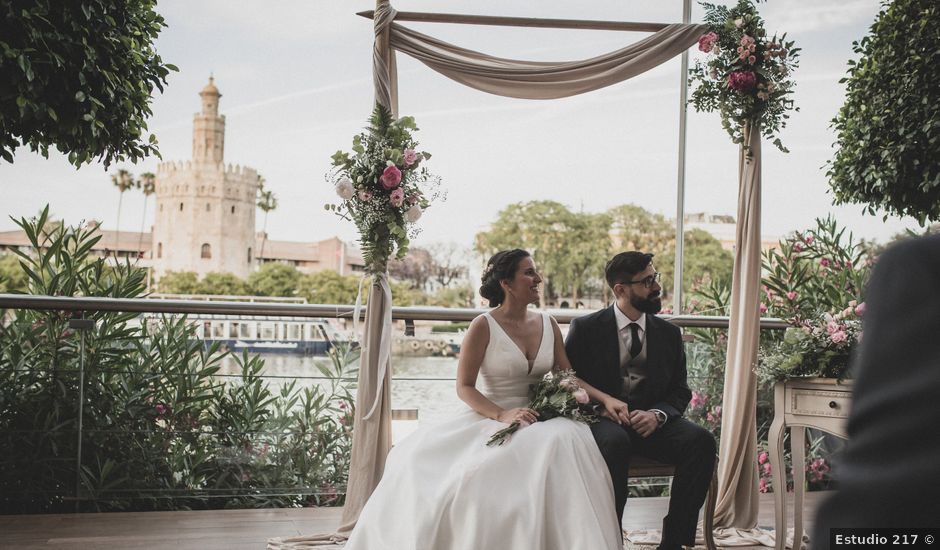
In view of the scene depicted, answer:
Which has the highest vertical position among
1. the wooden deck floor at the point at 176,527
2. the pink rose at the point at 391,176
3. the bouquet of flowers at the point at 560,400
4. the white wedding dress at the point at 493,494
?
the pink rose at the point at 391,176

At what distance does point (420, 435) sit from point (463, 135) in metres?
35.3

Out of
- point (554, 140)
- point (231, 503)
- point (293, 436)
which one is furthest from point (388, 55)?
point (554, 140)

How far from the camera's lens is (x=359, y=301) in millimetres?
3703

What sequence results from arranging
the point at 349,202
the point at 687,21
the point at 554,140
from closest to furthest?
the point at 349,202 < the point at 687,21 < the point at 554,140

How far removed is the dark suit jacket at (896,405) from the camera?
1.26 feet

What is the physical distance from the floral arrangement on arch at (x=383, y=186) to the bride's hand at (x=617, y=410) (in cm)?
112

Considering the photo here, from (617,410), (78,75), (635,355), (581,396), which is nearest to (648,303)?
(635,355)

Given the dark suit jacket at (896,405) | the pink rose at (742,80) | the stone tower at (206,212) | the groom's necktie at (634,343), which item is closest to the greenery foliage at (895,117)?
the pink rose at (742,80)

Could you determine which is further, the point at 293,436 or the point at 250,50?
the point at 250,50

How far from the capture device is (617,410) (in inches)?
125

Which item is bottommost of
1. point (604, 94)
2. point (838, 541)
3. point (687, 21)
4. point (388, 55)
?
point (838, 541)

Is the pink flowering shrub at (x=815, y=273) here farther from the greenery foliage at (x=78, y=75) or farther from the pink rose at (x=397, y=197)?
the greenery foliage at (x=78, y=75)

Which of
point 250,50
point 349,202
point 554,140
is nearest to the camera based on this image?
point 349,202

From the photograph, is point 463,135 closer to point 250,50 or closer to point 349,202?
point 250,50
